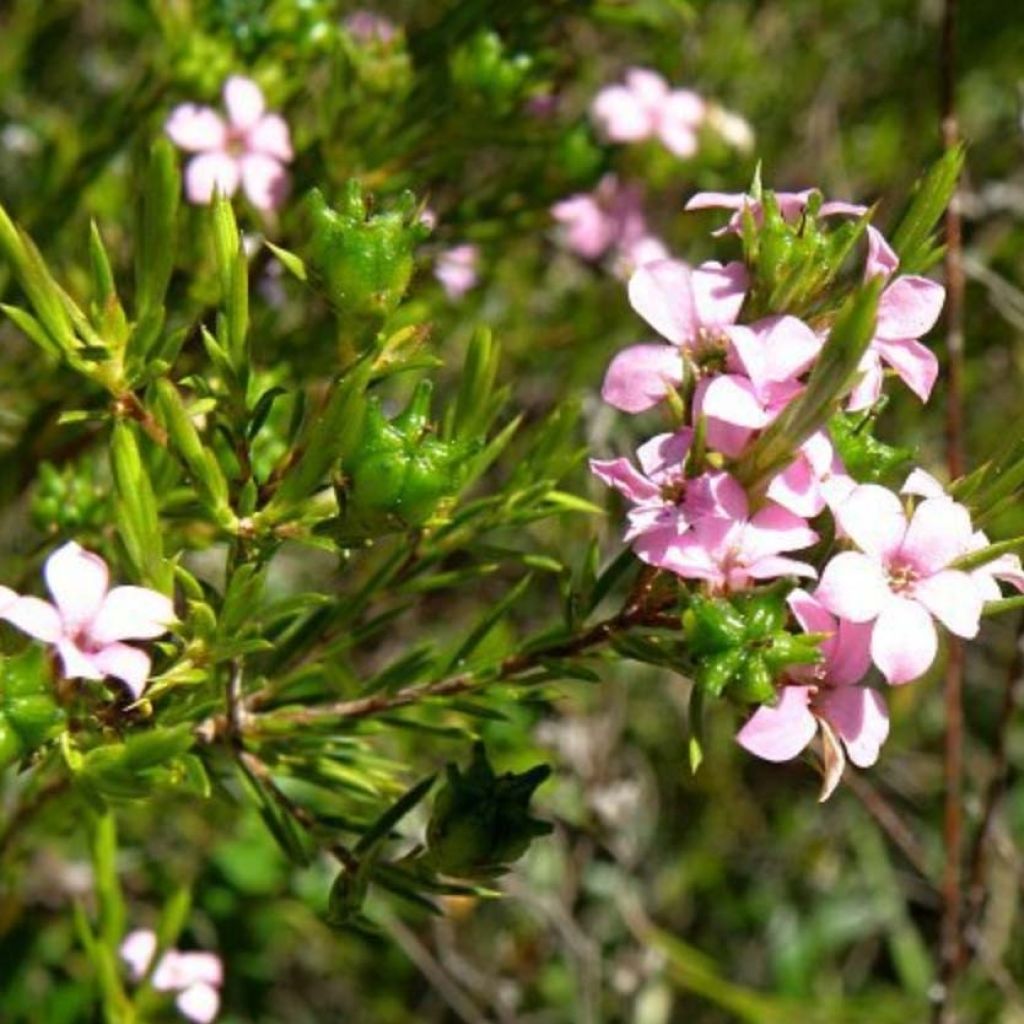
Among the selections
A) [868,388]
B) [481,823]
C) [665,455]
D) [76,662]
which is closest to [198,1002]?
[481,823]

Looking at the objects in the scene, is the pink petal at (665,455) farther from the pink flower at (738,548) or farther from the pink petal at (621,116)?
the pink petal at (621,116)

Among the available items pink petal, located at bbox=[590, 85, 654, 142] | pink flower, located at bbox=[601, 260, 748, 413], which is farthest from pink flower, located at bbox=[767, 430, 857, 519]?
pink petal, located at bbox=[590, 85, 654, 142]

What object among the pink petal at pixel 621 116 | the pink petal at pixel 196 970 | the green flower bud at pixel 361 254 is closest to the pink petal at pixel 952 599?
the green flower bud at pixel 361 254

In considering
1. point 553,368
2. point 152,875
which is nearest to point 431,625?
point 553,368

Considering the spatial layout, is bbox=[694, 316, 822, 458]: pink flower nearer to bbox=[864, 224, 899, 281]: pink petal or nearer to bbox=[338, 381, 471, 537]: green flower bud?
bbox=[864, 224, 899, 281]: pink petal

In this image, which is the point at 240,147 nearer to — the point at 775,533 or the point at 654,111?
the point at 654,111

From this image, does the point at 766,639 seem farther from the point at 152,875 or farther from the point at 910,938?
the point at 910,938
